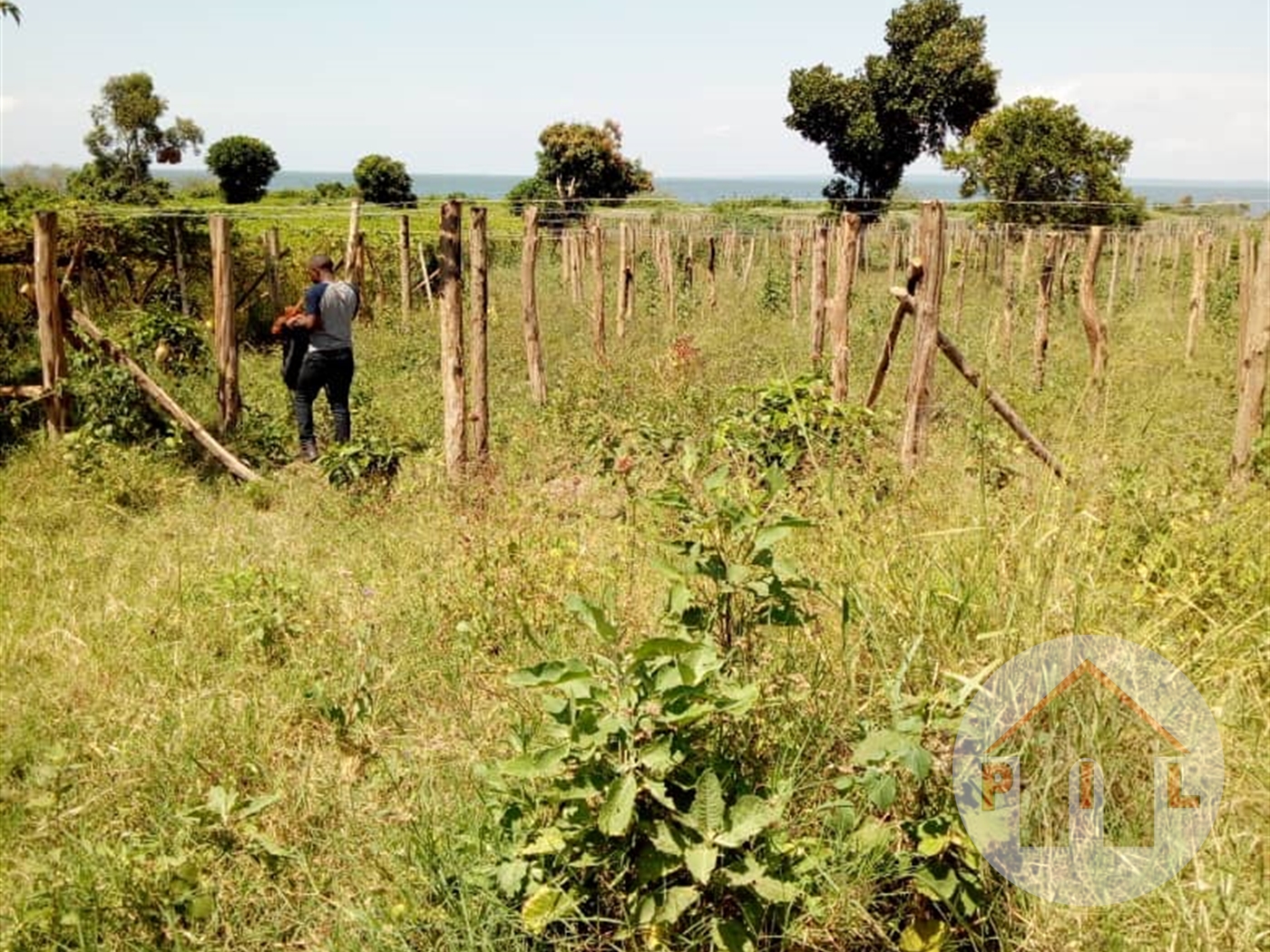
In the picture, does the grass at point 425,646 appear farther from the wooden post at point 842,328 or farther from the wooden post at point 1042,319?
the wooden post at point 1042,319

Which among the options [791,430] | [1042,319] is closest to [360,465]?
[791,430]

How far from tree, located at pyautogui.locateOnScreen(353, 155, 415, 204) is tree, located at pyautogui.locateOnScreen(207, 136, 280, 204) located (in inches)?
381

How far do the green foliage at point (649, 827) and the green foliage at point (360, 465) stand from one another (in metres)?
4.49

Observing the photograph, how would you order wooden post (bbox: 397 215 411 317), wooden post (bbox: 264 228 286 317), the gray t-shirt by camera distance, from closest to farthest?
the gray t-shirt < wooden post (bbox: 264 228 286 317) < wooden post (bbox: 397 215 411 317)

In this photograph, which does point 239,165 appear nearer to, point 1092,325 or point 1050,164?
point 1050,164

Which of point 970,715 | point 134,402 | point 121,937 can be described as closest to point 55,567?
point 134,402

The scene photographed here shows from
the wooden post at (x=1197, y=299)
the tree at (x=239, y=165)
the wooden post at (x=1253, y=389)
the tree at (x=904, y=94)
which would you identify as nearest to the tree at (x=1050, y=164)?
the tree at (x=904, y=94)

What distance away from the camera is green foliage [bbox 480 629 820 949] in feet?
6.75

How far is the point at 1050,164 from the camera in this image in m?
32.2

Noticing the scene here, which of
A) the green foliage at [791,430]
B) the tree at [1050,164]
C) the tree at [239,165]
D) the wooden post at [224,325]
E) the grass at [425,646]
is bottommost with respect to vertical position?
the grass at [425,646]

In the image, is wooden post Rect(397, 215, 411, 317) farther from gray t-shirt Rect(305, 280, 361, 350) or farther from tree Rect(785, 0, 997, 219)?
tree Rect(785, 0, 997, 219)

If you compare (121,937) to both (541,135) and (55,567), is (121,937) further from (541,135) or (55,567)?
(541,135)

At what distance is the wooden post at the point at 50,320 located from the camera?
22.8 ft

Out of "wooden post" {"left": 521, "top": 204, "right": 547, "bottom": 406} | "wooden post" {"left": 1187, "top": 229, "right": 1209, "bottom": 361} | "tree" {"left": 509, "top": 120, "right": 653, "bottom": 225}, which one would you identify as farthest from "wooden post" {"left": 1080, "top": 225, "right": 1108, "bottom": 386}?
"tree" {"left": 509, "top": 120, "right": 653, "bottom": 225}
